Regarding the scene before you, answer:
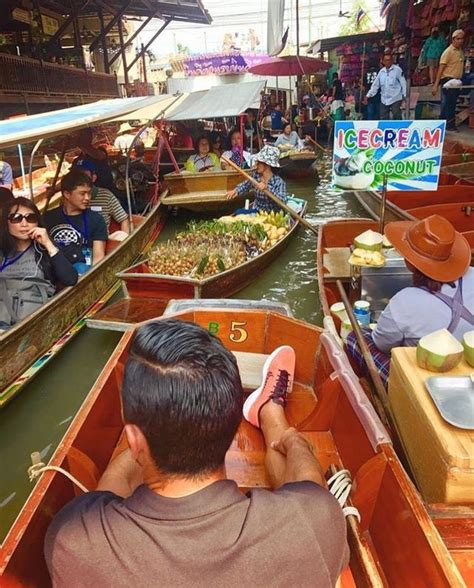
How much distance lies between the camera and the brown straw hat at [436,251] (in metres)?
2.41

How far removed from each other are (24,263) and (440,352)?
347 centimetres

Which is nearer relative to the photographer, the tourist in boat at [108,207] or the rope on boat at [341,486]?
the rope on boat at [341,486]

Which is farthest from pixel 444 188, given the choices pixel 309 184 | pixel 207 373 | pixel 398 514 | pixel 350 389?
pixel 207 373

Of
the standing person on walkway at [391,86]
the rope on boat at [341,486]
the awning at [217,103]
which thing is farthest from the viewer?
the standing person on walkway at [391,86]

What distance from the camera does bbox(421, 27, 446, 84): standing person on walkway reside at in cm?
1088

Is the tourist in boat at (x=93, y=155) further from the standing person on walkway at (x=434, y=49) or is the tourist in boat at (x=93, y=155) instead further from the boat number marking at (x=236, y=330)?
the standing person on walkway at (x=434, y=49)

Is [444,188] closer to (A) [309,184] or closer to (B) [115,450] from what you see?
(A) [309,184]

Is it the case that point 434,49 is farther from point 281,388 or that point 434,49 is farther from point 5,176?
point 281,388

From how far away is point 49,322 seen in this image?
4043mm

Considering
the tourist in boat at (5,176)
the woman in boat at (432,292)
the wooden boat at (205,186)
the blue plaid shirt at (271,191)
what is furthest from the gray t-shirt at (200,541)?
the wooden boat at (205,186)

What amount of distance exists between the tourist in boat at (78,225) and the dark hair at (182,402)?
3.87 metres

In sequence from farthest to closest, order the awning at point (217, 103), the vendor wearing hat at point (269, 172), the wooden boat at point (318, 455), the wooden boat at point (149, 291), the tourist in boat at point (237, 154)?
the tourist in boat at point (237, 154) → the awning at point (217, 103) → the vendor wearing hat at point (269, 172) → the wooden boat at point (149, 291) → the wooden boat at point (318, 455)

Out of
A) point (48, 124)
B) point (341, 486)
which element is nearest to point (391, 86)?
point (48, 124)

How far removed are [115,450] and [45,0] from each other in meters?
11.2
